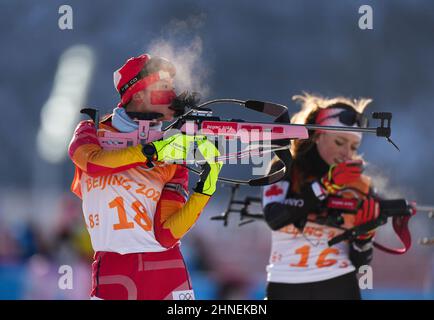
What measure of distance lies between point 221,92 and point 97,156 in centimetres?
408

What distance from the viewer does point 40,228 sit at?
10.9m

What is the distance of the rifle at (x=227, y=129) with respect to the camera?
4223 millimetres

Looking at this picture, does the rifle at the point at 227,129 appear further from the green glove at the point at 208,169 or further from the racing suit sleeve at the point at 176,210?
the racing suit sleeve at the point at 176,210

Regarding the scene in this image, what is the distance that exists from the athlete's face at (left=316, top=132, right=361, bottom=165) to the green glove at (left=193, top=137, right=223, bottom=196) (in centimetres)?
171

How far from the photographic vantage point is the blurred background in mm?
9312

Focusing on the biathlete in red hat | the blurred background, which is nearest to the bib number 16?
the biathlete in red hat

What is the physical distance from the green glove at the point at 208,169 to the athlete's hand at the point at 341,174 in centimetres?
158

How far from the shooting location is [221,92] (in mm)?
8195

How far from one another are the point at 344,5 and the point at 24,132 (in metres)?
4.85

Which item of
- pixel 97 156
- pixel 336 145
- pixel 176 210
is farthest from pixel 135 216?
pixel 336 145

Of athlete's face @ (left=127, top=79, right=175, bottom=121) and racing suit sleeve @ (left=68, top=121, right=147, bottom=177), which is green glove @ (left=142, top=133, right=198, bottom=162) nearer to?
racing suit sleeve @ (left=68, top=121, right=147, bottom=177)

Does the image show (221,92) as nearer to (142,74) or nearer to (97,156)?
(142,74)

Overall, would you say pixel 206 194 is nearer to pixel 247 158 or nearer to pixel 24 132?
pixel 247 158
